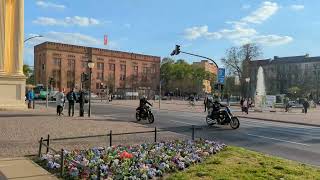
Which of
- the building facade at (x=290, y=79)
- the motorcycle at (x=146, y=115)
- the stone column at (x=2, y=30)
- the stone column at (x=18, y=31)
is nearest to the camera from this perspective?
the motorcycle at (x=146, y=115)

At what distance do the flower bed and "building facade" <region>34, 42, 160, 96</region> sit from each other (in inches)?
4264

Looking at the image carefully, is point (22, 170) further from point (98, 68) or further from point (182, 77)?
point (182, 77)

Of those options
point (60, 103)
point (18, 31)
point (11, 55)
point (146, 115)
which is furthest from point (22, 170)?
point (18, 31)

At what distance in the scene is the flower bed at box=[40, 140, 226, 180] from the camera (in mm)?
8289

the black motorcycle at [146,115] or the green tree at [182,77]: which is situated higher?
the green tree at [182,77]

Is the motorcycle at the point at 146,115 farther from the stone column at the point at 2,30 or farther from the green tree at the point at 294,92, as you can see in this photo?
the green tree at the point at 294,92

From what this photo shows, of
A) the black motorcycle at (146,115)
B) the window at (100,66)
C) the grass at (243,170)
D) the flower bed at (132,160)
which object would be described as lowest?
the grass at (243,170)

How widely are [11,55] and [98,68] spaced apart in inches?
4657

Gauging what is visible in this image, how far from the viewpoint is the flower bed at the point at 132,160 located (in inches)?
326

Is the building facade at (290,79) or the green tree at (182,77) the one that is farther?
the green tree at (182,77)

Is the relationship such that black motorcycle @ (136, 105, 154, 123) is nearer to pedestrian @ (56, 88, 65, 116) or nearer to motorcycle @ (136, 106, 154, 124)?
motorcycle @ (136, 106, 154, 124)

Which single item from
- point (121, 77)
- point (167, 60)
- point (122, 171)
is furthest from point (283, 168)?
point (167, 60)

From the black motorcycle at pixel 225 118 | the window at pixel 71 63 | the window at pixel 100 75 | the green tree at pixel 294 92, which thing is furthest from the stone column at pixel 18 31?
the window at pixel 100 75

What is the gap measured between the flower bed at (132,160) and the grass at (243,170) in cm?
34
